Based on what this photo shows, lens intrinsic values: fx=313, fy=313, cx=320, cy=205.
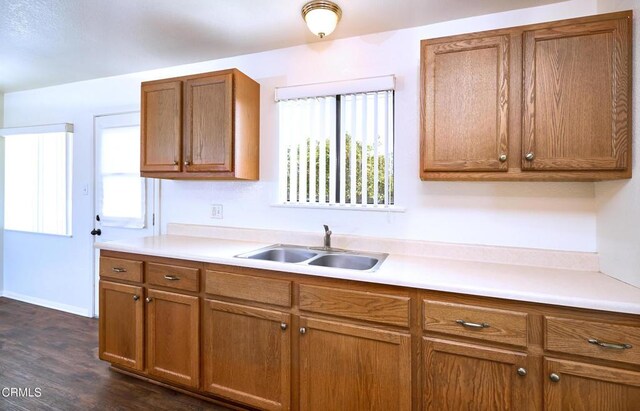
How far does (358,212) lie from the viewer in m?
2.19

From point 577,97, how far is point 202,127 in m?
2.16

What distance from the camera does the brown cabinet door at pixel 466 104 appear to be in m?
1.58

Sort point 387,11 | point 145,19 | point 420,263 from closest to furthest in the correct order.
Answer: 1. point 420,263
2. point 387,11
3. point 145,19

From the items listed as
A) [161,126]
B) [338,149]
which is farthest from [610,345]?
[161,126]

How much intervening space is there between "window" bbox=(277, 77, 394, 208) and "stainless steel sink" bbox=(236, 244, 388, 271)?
0.36m

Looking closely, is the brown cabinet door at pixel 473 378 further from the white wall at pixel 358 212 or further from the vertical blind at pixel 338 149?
the vertical blind at pixel 338 149

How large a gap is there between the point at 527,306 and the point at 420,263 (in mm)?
570

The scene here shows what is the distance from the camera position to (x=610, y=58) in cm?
142

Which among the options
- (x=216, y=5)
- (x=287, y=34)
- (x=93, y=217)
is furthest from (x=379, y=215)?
(x=93, y=217)

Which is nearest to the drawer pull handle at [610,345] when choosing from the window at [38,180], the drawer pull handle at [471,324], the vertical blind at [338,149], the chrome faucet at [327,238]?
the drawer pull handle at [471,324]

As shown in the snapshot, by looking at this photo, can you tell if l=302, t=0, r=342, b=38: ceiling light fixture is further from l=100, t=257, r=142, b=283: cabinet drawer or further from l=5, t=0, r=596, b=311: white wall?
l=100, t=257, r=142, b=283: cabinet drawer

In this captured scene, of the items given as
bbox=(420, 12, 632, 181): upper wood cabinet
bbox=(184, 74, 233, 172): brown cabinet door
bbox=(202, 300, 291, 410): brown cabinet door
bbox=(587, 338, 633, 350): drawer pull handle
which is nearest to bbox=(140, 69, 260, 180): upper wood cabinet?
bbox=(184, 74, 233, 172): brown cabinet door

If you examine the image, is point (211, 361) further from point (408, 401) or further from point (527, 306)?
point (527, 306)

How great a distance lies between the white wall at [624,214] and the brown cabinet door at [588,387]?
42 centimetres
